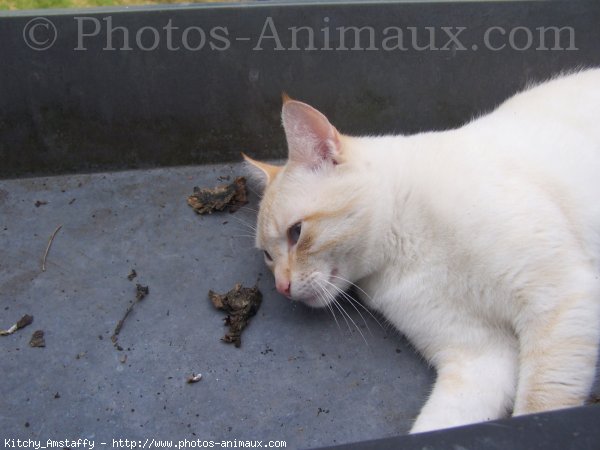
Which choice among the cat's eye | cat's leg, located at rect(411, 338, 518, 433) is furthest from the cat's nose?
cat's leg, located at rect(411, 338, 518, 433)

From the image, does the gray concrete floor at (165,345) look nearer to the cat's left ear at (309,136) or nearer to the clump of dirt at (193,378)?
the clump of dirt at (193,378)

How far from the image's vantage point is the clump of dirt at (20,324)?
1.98 meters

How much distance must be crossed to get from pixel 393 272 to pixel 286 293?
30 centimetres

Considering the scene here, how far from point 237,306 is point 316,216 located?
47 cm

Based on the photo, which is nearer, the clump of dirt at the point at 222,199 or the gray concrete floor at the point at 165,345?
the gray concrete floor at the point at 165,345

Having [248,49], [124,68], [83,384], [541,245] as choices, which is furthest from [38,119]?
[541,245]

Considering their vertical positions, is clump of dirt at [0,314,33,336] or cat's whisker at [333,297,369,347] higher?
cat's whisker at [333,297,369,347]

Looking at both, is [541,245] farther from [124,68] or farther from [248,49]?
[124,68]

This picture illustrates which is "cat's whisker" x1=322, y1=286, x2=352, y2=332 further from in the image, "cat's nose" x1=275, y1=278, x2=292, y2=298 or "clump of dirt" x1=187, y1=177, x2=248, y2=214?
"clump of dirt" x1=187, y1=177, x2=248, y2=214

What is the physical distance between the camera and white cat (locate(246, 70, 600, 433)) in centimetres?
151

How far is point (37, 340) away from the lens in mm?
1953

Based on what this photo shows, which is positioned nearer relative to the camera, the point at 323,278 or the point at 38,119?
the point at 323,278

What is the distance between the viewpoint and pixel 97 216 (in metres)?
2.36

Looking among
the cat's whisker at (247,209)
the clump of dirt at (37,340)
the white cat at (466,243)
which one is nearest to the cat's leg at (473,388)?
the white cat at (466,243)
